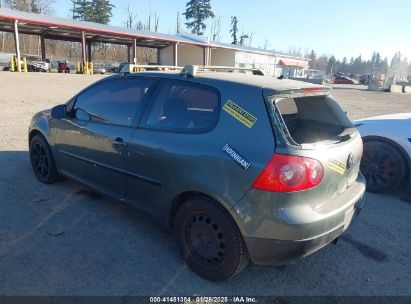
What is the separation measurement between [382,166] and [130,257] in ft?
11.8

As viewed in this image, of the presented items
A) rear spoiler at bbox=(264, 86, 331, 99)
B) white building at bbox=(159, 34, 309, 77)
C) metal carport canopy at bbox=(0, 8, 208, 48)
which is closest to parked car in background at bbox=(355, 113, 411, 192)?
rear spoiler at bbox=(264, 86, 331, 99)

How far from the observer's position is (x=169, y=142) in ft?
9.22

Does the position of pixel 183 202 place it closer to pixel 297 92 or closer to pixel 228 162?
pixel 228 162

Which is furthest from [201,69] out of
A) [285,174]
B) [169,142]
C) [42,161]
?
[42,161]

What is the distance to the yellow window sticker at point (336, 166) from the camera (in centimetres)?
251

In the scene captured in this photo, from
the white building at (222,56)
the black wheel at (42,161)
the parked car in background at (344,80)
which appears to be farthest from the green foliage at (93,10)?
the black wheel at (42,161)

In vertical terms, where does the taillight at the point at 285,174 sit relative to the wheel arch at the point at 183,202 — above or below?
above

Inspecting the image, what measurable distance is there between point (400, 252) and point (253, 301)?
1743 millimetres

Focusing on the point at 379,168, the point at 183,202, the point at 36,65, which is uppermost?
the point at 36,65

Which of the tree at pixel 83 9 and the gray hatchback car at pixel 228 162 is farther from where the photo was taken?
the tree at pixel 83 9

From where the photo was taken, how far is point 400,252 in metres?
3.29

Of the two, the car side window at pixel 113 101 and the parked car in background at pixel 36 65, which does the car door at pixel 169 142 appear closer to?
the car side window at pixel 113 101

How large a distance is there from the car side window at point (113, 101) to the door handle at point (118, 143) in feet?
0.52

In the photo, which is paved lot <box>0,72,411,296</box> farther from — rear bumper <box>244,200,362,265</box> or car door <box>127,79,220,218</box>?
car door <box>127,79,220,218</box>
